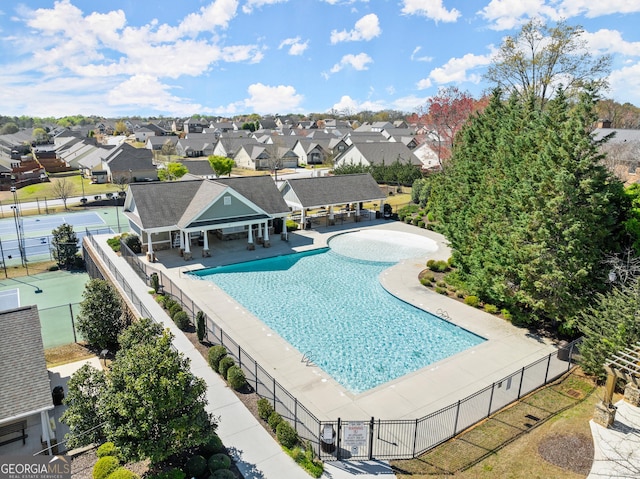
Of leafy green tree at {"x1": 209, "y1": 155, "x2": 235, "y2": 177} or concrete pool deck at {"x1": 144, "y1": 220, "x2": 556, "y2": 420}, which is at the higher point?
leafy green tree at {"x1": 209, "y1": 155, "x2": 235, "y2": 177}

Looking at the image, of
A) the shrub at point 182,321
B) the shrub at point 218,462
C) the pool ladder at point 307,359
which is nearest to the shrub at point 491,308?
the pool ladder at point 307,359

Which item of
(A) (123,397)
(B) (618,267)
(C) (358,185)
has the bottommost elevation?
(A) (123,397)

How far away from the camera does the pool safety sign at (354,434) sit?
12898 millimetres

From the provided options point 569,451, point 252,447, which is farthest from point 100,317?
point 569,451

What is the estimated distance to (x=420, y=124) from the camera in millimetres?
64125

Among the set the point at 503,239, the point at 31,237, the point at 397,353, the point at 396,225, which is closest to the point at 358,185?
the point at 396,225

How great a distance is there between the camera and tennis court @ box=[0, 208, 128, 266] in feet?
116

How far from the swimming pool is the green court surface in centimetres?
800

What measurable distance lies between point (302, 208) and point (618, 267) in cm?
2621

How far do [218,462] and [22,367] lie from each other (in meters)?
7.20

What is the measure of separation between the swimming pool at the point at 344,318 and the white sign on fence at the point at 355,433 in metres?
3.80

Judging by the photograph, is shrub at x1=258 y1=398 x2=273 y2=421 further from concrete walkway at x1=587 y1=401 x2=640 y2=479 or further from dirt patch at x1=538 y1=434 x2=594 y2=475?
concrete walkway at x1=587 y1=401 x2=640 y2=479

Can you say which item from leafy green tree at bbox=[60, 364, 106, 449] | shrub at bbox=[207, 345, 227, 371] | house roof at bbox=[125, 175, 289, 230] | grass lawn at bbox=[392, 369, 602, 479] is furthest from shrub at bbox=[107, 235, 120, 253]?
grass lawn at bbox=[392, 369, 602, 479]

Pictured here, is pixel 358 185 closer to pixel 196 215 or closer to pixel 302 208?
pixel 302 208
